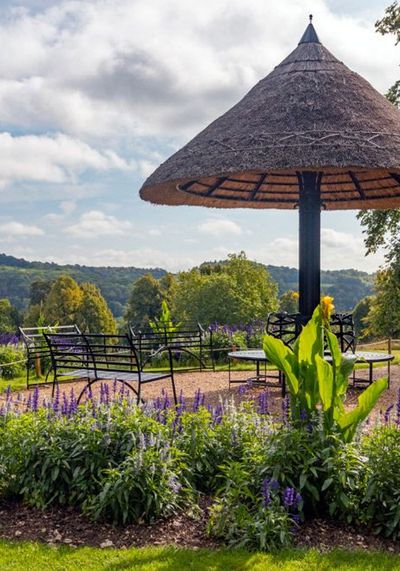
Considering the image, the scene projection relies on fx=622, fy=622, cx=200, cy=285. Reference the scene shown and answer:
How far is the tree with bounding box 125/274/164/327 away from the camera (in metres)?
37.1

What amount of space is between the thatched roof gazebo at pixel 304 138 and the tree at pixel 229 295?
34.0ft

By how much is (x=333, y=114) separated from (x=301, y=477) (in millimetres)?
3853

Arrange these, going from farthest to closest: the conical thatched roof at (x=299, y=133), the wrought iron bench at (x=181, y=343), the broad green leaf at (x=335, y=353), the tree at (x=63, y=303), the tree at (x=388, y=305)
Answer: the tree at (x=63, y=303) < the tree at (x=388, y=305) < the wrought iron bench at (x=181, y=343) < the conical thatched roof at (x=299, y=133) < the broad green leaf at (x=335, y=353)

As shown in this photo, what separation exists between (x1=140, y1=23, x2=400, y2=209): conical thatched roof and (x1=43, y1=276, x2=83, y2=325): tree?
33575mm

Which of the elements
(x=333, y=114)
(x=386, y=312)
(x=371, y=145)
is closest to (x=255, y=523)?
(x=371, y=145)

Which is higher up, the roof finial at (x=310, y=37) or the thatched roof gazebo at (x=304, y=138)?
the roof finial at (x=310, y=37)

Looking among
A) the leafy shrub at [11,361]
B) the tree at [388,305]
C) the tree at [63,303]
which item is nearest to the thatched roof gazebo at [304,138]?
the leafy shrub at [11,361]

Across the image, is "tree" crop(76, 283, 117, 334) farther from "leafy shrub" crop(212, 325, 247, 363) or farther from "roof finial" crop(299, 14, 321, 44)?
"roof finial" crop(299, 14, 321, 44)

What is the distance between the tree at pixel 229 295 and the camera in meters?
18.5

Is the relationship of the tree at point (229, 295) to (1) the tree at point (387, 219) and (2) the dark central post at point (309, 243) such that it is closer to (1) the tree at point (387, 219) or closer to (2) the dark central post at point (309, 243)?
(1) the tree at point (387, 219)

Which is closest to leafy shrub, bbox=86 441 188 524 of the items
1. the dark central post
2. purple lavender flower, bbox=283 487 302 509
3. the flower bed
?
the flower bed

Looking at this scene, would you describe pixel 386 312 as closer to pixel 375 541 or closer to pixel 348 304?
pixel 375 541

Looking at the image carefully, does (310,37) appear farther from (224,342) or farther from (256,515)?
(224,342)

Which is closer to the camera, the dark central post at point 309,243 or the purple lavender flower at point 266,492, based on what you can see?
the purple lavender flower at point 266,492
